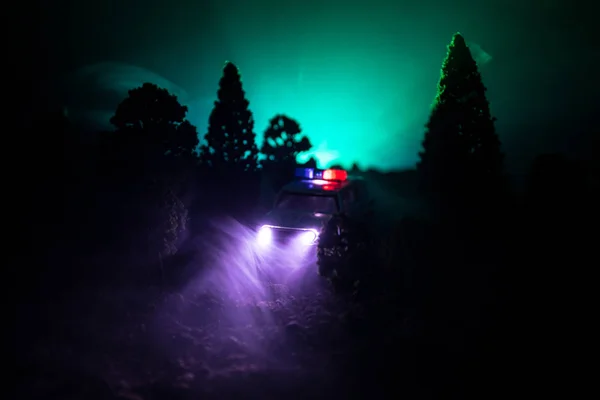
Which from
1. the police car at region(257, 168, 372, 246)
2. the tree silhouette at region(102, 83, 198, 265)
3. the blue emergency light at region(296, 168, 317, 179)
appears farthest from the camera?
the blue emergency light at region(296, 168, 317, 179)

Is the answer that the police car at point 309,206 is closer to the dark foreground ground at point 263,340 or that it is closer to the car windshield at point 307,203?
the car windshield at point 307,203

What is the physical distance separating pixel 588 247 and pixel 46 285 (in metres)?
8.72

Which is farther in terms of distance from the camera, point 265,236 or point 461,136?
point 461,136

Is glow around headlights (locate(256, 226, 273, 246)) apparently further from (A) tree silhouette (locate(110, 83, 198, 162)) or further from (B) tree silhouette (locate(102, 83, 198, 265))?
(A) tree silhouette (locate(110, 83, 198, 162))

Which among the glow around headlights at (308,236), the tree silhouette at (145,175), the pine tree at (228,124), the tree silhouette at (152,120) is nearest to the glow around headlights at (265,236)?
the glow around headlights at (308,236)

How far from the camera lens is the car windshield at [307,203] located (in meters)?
9.28

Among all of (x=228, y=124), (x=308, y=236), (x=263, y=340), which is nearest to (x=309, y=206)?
(x=308, y=236)

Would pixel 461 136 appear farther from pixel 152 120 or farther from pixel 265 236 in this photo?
pixel 152 120

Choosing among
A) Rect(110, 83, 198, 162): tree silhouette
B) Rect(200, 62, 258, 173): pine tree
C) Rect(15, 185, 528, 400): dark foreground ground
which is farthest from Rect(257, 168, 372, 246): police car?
Rect(200, 62, 258, 173): pine tree

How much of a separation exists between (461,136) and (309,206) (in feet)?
16.1

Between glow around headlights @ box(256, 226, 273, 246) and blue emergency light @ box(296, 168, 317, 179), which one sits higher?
blue emergency light @ box(296, 168, 317, 179)

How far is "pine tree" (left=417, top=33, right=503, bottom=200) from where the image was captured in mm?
10305

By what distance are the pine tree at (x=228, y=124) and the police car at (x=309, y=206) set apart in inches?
221

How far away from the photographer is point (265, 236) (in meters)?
8.38
